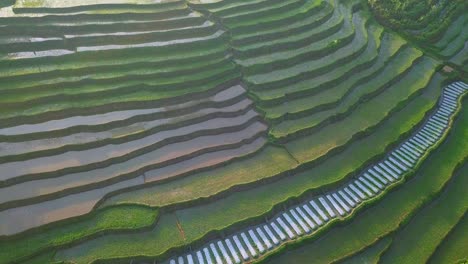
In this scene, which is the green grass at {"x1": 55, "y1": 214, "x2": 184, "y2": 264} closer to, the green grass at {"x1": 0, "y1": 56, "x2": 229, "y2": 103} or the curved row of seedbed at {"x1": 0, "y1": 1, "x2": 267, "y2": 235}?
the curved row of seedbed at {"x1": 0, "y1": 1, "x2": 267, "y2": 235}

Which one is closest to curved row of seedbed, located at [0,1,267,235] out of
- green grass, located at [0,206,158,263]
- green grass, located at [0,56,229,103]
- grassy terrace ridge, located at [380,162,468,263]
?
green grass, located at [0,56,229,103]

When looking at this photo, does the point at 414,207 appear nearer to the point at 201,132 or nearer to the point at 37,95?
the point at 201,132

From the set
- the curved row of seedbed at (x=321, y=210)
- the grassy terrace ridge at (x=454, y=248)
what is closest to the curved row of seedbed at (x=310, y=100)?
the curved row of seedbed at (x=321, y=210)

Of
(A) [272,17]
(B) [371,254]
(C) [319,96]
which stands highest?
(A) [272,17]

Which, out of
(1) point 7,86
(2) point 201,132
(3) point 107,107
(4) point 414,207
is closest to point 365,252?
(4) point 414,207

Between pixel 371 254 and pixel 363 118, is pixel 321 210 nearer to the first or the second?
pixel 371 254

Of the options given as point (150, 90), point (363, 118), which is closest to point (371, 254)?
point (363, 118)

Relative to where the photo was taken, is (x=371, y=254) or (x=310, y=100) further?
(x=310, y=100)
